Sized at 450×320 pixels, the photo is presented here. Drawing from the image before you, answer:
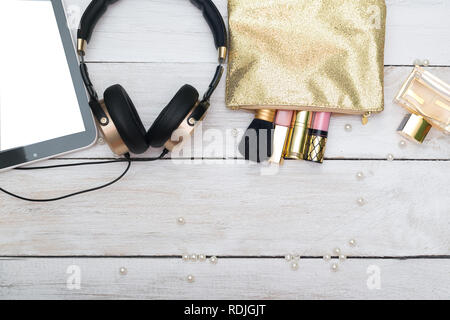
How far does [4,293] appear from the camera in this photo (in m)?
0.60

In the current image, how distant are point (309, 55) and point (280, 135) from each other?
0.45ft

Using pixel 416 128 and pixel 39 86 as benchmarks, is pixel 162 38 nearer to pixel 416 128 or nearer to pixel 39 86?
pixel 39 86

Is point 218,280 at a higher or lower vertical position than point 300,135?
lower

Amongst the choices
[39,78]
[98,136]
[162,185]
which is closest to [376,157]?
[162,185]

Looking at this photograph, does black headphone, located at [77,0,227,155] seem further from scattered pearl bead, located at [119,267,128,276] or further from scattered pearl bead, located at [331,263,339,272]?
scattered pearl bead, located at [331,263,339,272]

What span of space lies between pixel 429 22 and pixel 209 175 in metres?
0.47

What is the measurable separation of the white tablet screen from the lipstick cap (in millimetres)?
371

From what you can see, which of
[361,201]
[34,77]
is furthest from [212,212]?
[34,77]

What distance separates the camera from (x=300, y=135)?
1.98ft

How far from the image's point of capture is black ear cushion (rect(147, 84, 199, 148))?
0.52 meters

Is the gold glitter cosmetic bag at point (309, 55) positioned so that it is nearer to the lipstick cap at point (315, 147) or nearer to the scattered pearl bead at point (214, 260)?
the lipstick cap at point (315, 147)

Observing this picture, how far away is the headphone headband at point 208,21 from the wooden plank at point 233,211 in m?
0.19

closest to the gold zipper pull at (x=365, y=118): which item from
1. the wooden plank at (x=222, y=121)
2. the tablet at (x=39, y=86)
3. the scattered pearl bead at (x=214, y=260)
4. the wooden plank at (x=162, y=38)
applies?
the wooden plank at (x=222, y=121)
